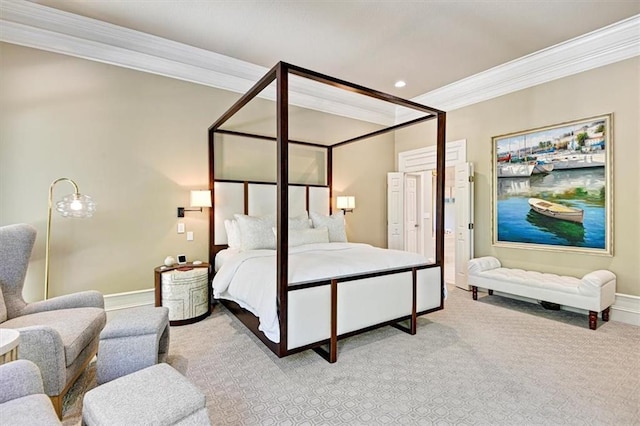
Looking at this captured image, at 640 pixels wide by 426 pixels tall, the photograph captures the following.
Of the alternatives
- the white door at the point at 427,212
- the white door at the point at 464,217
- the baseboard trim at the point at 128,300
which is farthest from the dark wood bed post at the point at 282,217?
the white door at the point at 427,212

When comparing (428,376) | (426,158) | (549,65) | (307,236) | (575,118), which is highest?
(549,65)

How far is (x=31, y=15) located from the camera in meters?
3.04

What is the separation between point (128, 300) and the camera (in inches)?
144

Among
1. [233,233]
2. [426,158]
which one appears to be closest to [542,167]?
[426,158]

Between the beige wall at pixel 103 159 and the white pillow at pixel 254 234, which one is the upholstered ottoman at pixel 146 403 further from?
the beige wall at pixel 103 159

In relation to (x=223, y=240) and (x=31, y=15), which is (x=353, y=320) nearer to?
(x=223, y=240)

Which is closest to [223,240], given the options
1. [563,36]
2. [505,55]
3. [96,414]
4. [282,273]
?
[282,273]

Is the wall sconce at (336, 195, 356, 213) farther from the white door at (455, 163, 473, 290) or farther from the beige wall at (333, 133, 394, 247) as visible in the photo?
the white door at (455, 163, 473, 290)

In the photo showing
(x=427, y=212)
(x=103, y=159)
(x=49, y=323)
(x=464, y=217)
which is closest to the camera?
(x=49, y=323)

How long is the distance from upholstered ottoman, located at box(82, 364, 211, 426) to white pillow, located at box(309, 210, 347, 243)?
10.2ft

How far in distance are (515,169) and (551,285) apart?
173 cm

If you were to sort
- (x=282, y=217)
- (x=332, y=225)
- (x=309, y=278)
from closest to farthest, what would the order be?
1. (x=282, y=217)
2. (x=309, y=278)
3. (x=332, y=225)

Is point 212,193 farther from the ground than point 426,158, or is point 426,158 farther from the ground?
point 426,158

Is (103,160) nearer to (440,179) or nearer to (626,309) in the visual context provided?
(440,179)
